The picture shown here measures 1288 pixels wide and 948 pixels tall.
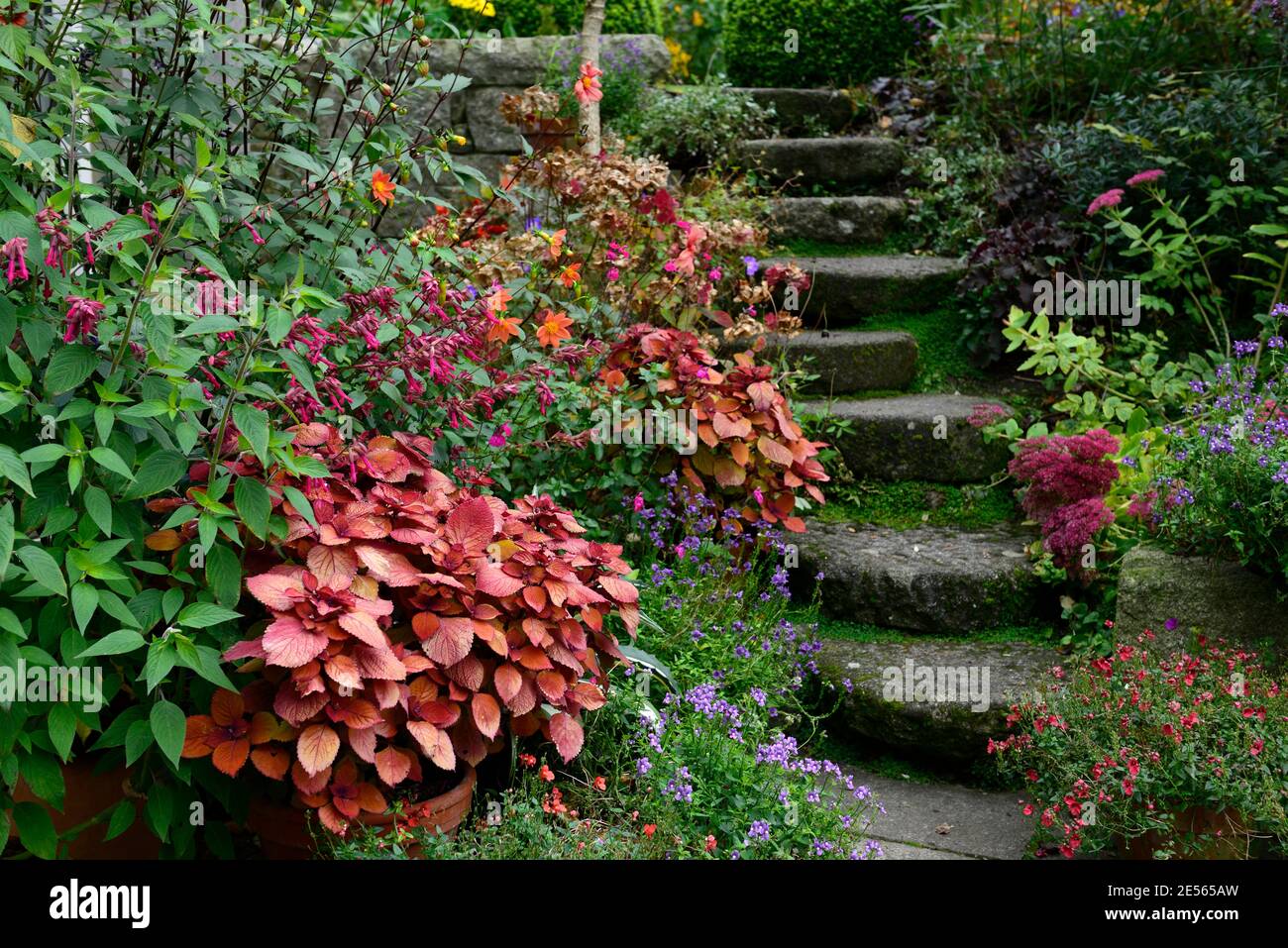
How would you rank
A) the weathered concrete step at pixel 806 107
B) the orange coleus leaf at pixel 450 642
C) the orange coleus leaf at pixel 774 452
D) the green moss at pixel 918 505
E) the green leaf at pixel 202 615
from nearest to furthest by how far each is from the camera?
the green leaf at pixel 202 615, the orange coleus leaf at pixel 450 642, the orange coleus leaf at pixel 774 452, the green moss at pixel 918 505, the weathered concrete step at pixel 806 107

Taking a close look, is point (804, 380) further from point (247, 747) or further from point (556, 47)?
point (247, 747)

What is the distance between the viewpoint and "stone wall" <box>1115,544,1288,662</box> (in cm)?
327

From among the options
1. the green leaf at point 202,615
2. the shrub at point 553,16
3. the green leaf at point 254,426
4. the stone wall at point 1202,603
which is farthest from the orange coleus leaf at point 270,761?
the shrub at point 553,16

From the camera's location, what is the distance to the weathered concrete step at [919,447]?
467 centimetres

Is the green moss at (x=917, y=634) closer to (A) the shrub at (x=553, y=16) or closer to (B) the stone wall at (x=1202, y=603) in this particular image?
(B) the stone wall at (x=1202, y=603)

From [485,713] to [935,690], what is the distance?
171 centimetres

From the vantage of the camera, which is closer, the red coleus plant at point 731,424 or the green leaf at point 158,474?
the green leaf at point 158,474

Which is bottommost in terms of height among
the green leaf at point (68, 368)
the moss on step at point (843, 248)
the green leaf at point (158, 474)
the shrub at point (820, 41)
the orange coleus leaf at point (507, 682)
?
the orange coleus leaf at point (507, 682)

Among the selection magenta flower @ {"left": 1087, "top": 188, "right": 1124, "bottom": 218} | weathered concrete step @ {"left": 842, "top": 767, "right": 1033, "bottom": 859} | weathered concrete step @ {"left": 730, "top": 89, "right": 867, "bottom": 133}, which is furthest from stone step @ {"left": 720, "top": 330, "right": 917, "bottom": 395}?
weathered concrete step @ {"left": 730, "top": 89, "right": 867, "bottom": 133}

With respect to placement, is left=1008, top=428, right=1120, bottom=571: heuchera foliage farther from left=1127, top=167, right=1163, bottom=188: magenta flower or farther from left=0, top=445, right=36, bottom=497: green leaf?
left=0, top=445, right=36, bottom=497: green leaf

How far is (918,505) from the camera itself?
462 centimetres

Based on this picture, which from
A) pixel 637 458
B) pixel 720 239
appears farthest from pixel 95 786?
pixel 720 239

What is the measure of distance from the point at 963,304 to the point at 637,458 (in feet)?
7.52

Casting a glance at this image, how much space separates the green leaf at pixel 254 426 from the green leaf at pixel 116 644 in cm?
40
